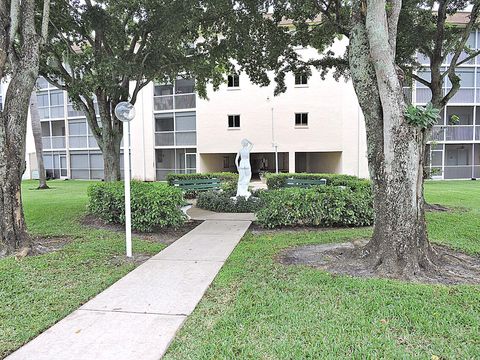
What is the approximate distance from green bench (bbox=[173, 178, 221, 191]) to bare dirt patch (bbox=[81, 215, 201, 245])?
518cm

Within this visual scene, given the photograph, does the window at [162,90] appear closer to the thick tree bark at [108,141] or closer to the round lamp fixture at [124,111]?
the thick tree bark at [108,141]

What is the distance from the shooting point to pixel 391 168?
4.84 metres

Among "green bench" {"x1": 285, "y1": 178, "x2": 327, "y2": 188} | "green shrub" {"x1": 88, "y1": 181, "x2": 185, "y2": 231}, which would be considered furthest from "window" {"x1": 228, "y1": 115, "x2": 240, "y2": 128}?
"green shrub" {"x1": 88, "y1": 181, "x2": 185, "y2": 231}

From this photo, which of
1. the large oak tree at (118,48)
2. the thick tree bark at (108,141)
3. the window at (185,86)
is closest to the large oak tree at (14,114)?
the large oak tree at (118,48)

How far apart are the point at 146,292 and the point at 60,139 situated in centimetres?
2883

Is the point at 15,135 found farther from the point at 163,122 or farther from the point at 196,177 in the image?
the point at 163,122

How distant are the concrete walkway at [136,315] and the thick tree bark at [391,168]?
238 cm

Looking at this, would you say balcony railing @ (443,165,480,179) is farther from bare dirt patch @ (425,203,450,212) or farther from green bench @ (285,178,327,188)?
bare dirt patch @ (425,203,450,212)

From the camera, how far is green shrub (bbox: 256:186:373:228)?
793 cm

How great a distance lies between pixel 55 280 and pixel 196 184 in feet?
32.2

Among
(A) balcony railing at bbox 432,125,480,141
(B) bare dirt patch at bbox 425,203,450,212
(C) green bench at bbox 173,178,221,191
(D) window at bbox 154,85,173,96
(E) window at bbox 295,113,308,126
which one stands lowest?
(B) bare dirt patch at bbox 425,203,450,212

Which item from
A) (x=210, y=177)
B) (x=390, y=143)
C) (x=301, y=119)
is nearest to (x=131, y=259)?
(x=390, y=143)

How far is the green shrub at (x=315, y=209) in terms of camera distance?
7930 millimetres

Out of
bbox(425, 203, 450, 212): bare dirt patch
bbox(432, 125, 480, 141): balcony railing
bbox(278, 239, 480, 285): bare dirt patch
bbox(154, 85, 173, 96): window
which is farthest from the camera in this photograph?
bbox(154, 85, 173, 96): window
